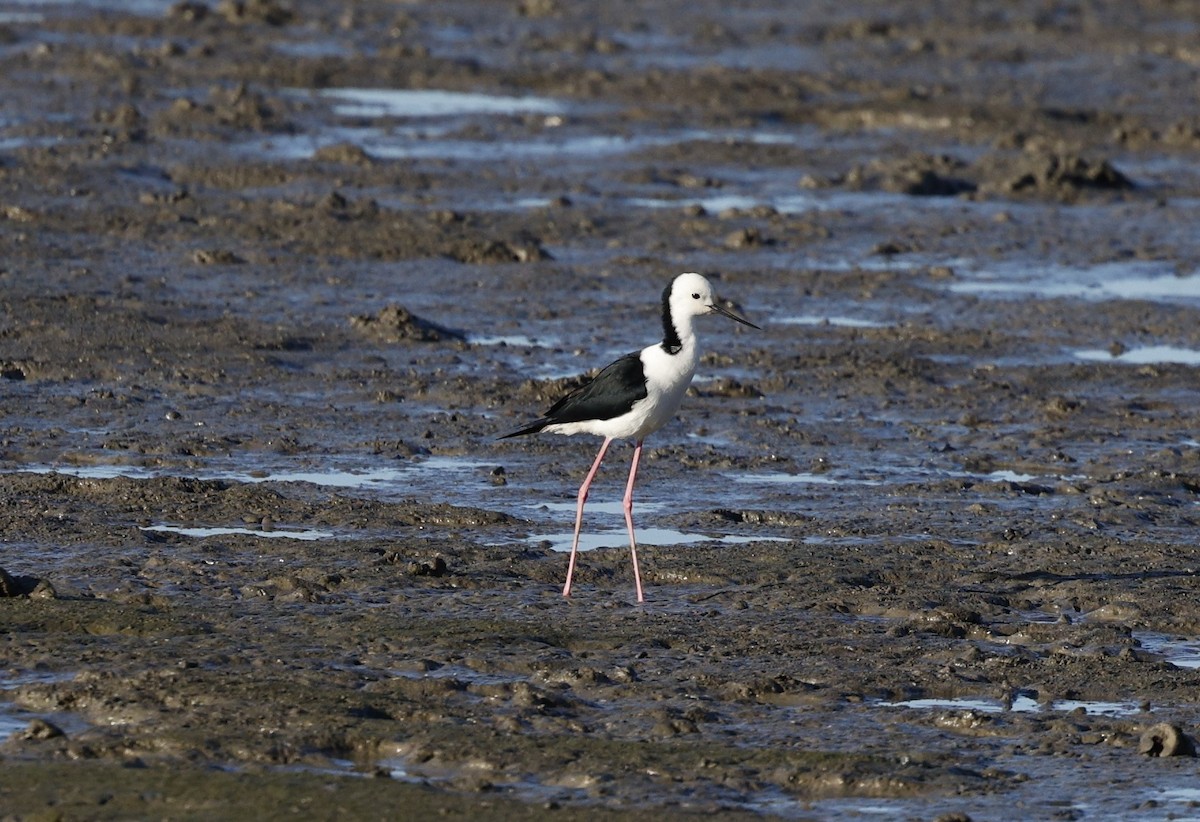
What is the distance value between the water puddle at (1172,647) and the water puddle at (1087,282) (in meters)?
6.35

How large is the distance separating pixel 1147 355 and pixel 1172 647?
5.24 meters

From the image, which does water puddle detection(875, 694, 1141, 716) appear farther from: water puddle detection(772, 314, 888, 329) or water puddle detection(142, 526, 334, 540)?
water puddle detection(772, 314, 888, 329)

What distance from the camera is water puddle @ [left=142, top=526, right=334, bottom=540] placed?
28.7ft

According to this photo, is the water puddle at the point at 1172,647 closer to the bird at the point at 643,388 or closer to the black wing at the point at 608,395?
the bird at the point at 643,388

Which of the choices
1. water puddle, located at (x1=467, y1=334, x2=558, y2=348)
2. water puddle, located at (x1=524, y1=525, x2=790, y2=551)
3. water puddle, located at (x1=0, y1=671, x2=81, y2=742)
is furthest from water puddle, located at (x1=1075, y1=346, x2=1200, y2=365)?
water puddle, located at (x1=0, y1=671, x2=81, y2=742)

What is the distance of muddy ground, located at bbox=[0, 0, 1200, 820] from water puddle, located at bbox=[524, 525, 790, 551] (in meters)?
0.04

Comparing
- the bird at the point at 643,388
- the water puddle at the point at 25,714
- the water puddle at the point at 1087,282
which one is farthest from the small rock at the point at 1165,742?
the water puddle at the point at 1087,282

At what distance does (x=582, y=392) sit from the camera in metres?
8.70

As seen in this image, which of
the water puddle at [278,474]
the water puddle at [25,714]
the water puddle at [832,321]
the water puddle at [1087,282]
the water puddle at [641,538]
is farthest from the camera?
the water puddle at [1087,282]

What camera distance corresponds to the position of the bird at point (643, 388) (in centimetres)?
861

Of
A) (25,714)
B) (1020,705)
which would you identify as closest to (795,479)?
(1020,705)

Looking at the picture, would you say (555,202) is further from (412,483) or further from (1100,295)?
(412,483)

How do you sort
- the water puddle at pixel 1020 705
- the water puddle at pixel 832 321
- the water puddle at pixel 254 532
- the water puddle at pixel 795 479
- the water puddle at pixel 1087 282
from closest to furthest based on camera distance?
the water puddle at pixel 1020 705, the water puddle at pixel 254 532, the water puddle at pixel 795 479, the water puddle at pixel 832 321, the water puddle at pixel 1087 282

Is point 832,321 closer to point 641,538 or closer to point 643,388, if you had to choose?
point 641,538
